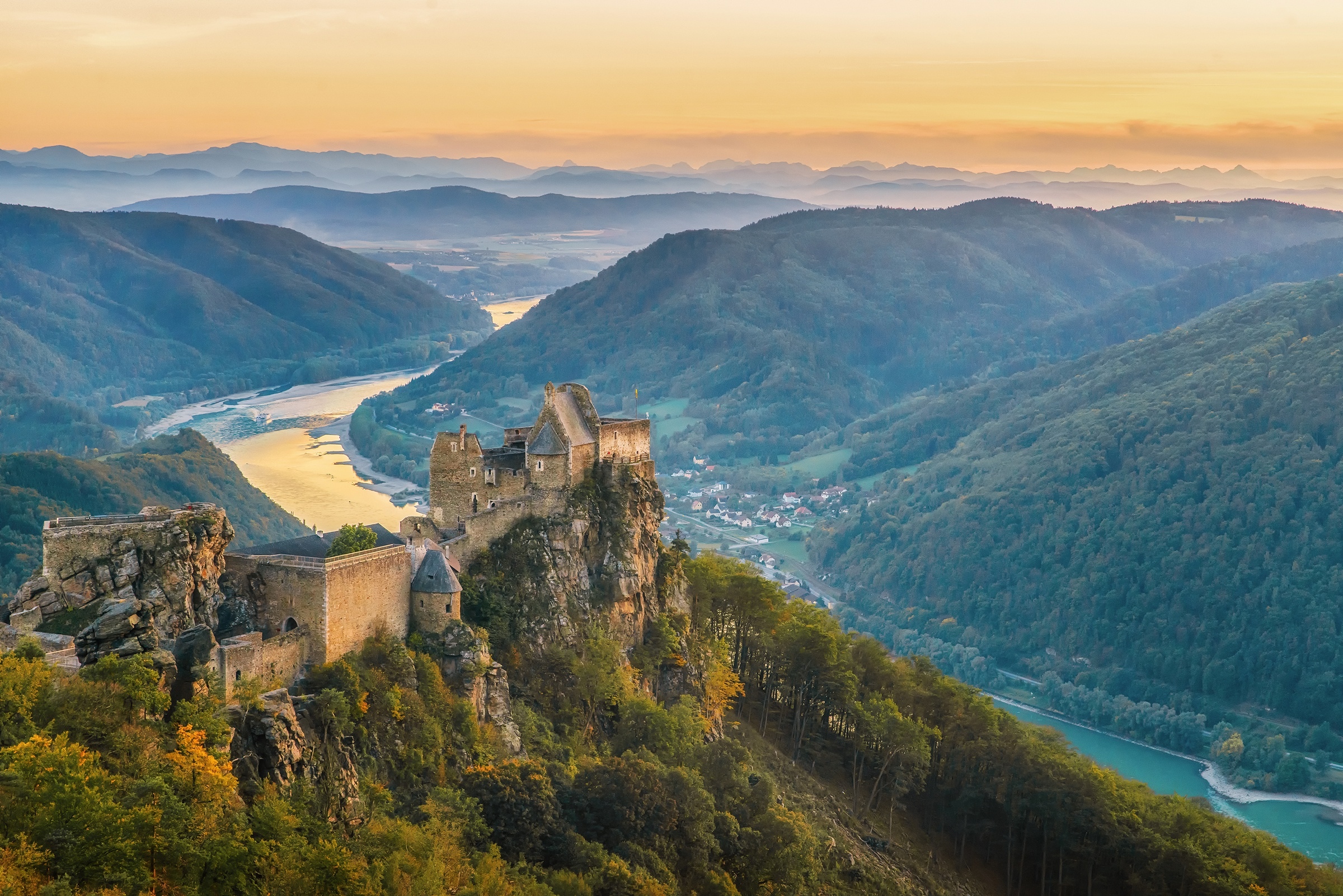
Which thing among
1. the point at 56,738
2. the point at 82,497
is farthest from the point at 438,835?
the point at 82,497

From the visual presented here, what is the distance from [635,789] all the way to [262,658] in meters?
15.9

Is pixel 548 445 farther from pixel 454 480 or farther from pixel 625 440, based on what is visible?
pixel 625 440

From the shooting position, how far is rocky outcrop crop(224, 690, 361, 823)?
4216cm

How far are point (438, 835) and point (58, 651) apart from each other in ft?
44.6

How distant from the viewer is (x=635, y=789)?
177 feet

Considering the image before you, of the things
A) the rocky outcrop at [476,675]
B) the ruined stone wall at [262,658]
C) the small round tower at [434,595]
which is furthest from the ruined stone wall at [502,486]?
the ruined stone wall at [262,658]

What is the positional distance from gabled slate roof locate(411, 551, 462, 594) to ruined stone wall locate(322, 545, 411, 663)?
501 millimetres

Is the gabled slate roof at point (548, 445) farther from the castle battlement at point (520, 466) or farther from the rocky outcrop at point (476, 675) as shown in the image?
the rocky outcrop at point (476, 675)

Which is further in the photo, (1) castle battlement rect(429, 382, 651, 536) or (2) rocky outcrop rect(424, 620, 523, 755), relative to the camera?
(1) castle battlement rect(429, 382, 651, 536)

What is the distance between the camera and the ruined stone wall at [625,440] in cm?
6894

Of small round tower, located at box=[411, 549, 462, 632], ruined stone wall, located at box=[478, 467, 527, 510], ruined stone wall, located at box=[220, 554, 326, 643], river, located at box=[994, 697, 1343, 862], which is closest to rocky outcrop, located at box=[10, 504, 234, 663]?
ruined stone wall, located at box=[220, 554, 326, 643]

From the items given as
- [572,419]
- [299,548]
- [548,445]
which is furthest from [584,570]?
[299,548]

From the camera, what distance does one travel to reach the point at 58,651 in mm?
43469

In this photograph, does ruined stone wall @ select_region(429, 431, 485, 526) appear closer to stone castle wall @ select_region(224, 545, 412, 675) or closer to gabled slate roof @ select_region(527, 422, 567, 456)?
gabled slate roof @ select_region(527, 422, 567, 456)
